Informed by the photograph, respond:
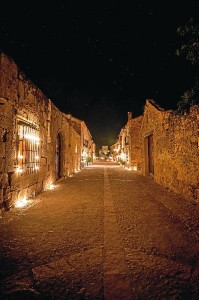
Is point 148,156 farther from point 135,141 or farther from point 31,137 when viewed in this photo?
point 31,137

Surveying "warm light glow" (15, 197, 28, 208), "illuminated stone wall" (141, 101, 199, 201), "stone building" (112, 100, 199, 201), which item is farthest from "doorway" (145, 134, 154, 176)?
"warm light glow" (15, 197, 28, 208)

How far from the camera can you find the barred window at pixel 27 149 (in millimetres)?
5434

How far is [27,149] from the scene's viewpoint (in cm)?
602

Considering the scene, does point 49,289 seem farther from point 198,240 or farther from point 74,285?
point 198,240

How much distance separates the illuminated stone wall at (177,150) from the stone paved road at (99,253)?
71.9 inches

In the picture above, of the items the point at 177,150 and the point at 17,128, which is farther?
the point at 177,150

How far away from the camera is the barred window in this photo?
5.43 m

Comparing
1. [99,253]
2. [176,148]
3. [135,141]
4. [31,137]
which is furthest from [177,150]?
[135,141]

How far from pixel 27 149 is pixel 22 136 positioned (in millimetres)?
589

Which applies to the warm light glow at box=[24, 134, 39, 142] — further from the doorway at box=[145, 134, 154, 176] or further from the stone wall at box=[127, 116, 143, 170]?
the stone wall at box=[127, 116, 143, 170]

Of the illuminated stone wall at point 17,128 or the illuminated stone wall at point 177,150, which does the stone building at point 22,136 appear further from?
the illuminated stone wall at point 177,150

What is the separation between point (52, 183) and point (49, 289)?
713 cm

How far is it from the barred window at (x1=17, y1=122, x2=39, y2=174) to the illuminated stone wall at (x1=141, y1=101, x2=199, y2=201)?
538 centimetres

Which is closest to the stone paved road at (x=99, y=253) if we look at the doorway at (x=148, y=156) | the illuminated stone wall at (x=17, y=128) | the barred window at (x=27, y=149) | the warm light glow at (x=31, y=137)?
the illuminated stone wall at (x=17, y=128)
